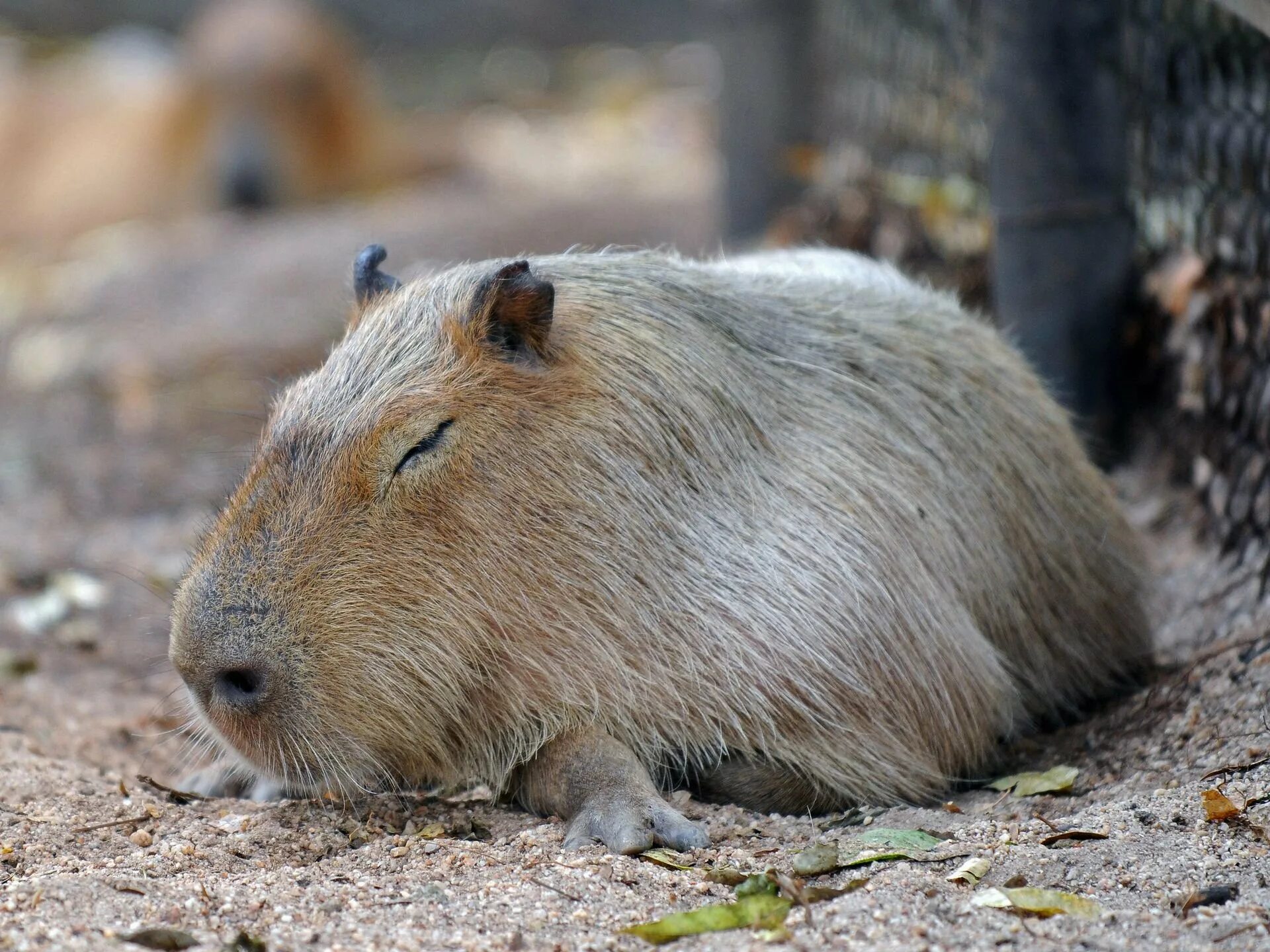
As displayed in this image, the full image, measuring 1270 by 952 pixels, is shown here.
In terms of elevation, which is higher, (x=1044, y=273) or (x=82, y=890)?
(x=1044, y=273)

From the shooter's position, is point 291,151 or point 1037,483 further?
point 291,151

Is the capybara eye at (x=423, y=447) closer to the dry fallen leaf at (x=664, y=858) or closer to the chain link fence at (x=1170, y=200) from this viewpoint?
the dry fallen leaf at (x=664, y=858)

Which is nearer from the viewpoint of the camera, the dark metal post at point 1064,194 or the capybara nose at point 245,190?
the dark metal post at point 1064,194

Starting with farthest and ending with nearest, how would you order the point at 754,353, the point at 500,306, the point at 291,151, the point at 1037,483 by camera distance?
the point at 291,151, the point at 1037,483, the point at 754,353, the point at 500,306

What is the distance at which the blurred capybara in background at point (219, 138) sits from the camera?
35.2 feet

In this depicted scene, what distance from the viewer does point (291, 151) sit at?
10867mm

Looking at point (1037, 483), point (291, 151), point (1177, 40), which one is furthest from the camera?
point (291, 151)

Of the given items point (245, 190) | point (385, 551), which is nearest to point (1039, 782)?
point (385, 551)

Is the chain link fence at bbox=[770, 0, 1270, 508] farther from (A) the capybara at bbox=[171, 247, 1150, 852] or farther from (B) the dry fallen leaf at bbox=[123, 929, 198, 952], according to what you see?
(B) the dry fallen leaf at bbox=[123, 929, 198, 952]

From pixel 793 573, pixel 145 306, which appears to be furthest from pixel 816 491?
pixel 145 306

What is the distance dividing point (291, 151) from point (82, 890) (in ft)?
29.5

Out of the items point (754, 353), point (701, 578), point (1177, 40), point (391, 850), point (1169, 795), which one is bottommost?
point (391, 850)

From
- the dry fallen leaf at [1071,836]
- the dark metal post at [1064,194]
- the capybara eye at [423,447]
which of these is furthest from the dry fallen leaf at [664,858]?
the dark metal post at [1064,194]

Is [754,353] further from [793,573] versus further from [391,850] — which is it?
[391,850]
